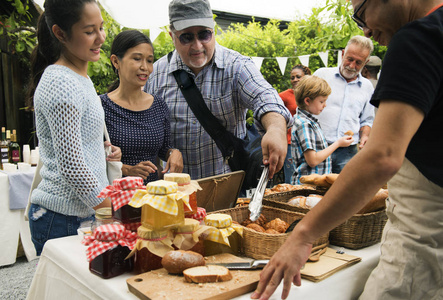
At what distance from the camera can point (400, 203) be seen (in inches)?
46.8

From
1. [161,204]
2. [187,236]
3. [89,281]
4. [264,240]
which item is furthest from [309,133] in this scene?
[89,281]

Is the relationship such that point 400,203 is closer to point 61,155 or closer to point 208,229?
point 208,229

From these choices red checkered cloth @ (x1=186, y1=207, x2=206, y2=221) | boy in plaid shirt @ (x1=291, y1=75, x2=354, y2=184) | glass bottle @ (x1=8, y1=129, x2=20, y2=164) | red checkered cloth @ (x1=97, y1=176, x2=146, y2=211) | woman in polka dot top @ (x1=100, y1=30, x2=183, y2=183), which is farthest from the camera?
glass bottle @ (x1=8, y1=129, x2=20, y2=164)

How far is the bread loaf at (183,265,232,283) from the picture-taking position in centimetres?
111

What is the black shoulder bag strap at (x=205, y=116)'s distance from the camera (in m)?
2.35

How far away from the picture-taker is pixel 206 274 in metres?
1.12

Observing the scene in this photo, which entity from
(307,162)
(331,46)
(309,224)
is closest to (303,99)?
(307,162)

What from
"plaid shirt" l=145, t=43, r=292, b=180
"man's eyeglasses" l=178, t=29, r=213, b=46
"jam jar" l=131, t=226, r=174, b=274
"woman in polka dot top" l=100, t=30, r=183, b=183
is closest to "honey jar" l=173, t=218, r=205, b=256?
"jam jar" l=131, t=226, r=174, b=274

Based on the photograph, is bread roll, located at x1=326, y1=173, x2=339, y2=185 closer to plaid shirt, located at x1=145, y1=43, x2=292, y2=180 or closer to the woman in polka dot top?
plaid shirt, located at x1=145, y1=43, x2=292, y2=180

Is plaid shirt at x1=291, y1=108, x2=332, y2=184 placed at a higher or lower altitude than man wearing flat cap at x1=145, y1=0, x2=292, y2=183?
lower

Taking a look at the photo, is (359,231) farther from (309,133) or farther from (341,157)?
(341,157)

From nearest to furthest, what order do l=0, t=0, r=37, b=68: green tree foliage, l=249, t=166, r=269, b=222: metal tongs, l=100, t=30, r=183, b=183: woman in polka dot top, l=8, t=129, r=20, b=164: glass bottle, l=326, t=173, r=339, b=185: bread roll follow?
l=249, t=166, r=269, b=222: metal tongs < l=326, t=173, r=339, b=185: bread roll < l=100, t=30, r=183, b=183: woman in polka dot top < l=8, t=129, r=20, b=164: glass bottle < l=0, t=0, r=37, b=68: green tree foliage

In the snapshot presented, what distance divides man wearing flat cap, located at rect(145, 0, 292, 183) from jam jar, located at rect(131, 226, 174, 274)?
2.87 feet

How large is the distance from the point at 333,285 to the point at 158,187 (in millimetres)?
666
